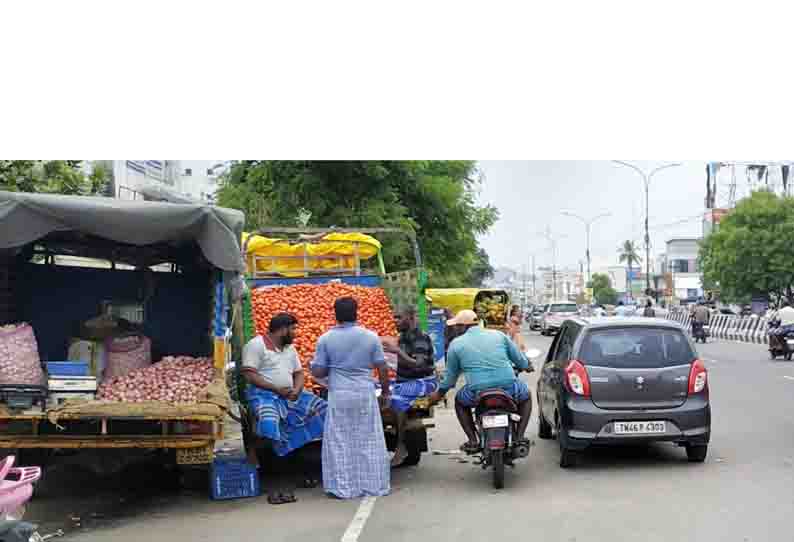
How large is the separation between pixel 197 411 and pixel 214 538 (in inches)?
43.6

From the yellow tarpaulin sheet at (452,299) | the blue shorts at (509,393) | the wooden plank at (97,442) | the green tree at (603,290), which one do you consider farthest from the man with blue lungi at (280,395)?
the green tree at (603,290)

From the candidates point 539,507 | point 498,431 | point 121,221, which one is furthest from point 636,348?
point 121,221

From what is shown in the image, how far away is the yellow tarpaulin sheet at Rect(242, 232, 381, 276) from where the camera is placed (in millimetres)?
13633

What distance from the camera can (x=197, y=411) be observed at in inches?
322

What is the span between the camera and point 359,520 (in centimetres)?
796

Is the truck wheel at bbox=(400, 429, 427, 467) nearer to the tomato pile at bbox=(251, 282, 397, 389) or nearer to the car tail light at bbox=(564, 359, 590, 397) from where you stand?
the tomato pile at bbox=(251, 282, 397, 389)

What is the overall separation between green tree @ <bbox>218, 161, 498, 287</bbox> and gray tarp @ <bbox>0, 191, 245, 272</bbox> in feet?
53.8

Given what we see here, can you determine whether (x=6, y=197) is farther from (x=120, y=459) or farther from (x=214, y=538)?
(x=214, y=538)

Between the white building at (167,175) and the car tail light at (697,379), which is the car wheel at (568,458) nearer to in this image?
the car tail light at (697,379)

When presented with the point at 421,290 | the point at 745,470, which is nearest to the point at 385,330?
the point at 421,290

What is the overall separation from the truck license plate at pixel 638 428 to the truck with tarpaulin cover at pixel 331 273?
1.86 m

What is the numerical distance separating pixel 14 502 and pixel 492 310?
1746 cm

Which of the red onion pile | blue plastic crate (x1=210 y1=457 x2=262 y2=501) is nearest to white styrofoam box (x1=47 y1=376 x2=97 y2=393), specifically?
the red onion pile

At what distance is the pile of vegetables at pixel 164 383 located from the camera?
854cm
